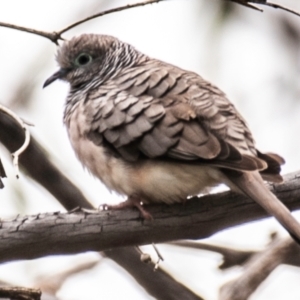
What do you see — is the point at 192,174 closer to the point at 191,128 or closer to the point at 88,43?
the point at 191,128

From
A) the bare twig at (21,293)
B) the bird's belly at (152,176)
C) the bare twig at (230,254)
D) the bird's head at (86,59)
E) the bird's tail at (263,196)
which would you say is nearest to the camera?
the bare twig at (21,293)

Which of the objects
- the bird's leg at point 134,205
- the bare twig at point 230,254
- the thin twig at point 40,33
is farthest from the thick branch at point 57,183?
the thin twig at point 40,33

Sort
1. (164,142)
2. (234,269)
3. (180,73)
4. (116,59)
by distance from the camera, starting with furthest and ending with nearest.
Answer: (116,59), (180,73), (234,269), (164,142)

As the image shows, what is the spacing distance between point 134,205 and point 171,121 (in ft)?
1.24

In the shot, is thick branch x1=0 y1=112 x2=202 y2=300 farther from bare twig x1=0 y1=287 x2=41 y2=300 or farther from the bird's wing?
bare twig x1=0 y1=287 x2=41 y2=300

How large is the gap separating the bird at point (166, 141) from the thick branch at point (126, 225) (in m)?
0.07

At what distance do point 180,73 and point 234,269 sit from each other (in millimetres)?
934

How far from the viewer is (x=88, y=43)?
387cm

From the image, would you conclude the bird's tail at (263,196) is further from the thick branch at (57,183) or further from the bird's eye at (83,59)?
the bird's eye at (83,59)

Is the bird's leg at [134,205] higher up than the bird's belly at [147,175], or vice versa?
the bird's belly at [147,175]

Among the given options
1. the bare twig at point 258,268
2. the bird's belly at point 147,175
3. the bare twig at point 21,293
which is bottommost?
the bare twig at point 258,268

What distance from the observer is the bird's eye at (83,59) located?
3.86 meters

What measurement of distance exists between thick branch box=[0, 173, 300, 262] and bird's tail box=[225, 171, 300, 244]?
14 cm

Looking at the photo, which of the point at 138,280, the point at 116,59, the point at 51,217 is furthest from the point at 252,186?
the point at 116,59
